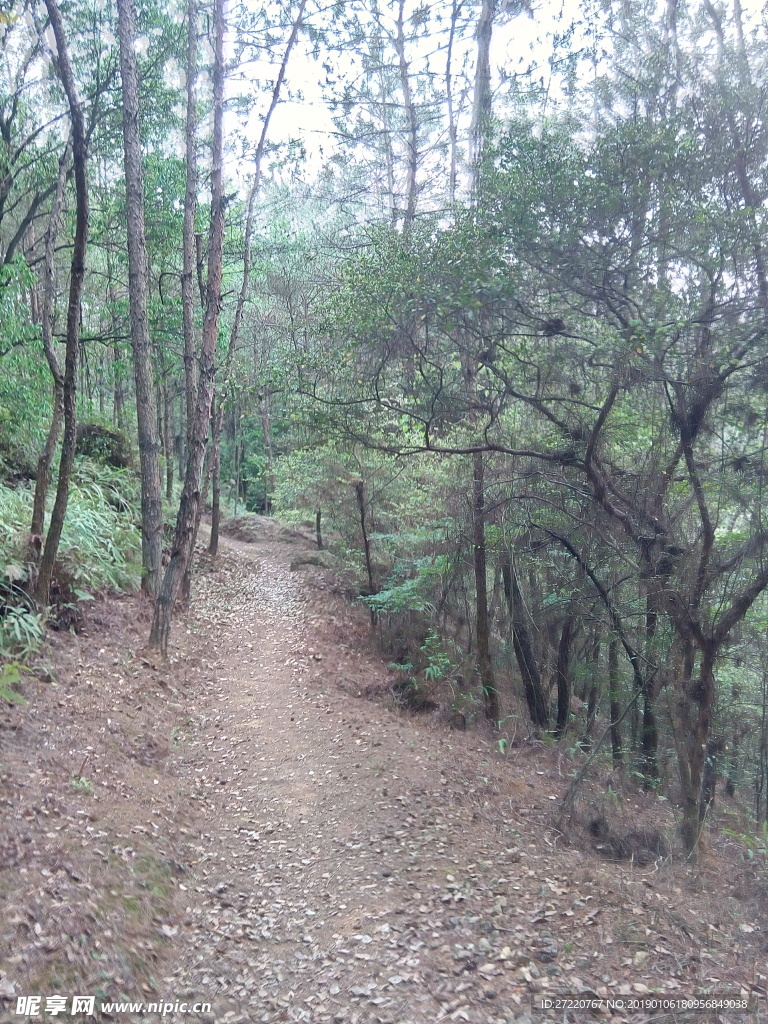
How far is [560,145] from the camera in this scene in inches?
267

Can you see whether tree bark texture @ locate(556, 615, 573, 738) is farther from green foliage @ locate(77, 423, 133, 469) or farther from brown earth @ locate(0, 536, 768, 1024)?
green foliage @ locate(77, 423, 133, 469)

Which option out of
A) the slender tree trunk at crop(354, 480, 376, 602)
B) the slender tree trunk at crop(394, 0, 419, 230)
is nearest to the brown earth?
the slender tree trunk at crop(354, 480, 376, 602)

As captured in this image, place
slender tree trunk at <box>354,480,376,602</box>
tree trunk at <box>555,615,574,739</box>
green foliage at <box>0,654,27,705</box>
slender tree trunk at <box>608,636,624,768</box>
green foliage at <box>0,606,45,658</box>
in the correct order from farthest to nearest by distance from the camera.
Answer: slender tree trunk at <box>354,480,376,602</box>, tree trunk at <box>555,615,574,739</box>, slender tree trunk at <box>608,636,624,768</box>, green foliage at <box>0,606,45,658</box>, green foliage at <box>0,654,27,705</box>

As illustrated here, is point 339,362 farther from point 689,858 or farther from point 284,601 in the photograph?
point 284,601

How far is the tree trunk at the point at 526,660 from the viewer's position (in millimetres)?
11062

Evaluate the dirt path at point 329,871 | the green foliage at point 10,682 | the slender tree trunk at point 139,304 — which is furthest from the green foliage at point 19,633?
the slender tree trunk at point 139,304

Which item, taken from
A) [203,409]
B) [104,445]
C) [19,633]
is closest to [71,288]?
[203,409]

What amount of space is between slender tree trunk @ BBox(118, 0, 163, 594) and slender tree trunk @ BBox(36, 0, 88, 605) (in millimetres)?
1812

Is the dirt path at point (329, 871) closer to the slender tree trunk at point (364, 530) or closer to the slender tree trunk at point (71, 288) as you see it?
the slender tree trunk at point (71, 288)

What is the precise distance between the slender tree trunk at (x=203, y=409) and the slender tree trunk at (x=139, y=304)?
92 cm

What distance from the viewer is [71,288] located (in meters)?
7.48

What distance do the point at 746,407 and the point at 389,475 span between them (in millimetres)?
7807

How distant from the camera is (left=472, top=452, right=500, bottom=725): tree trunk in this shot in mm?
9055

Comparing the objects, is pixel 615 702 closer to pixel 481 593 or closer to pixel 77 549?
pixel 481 593
